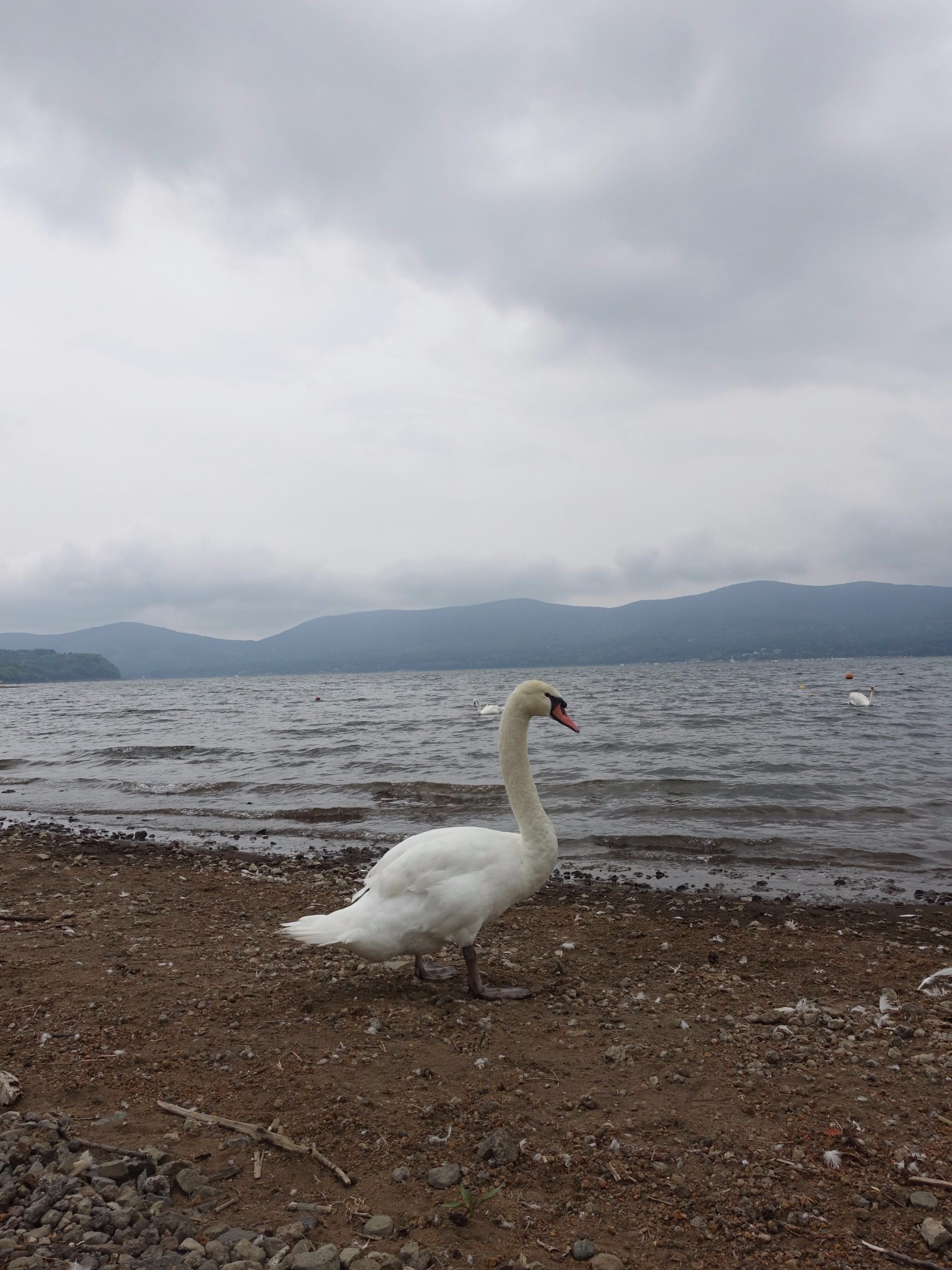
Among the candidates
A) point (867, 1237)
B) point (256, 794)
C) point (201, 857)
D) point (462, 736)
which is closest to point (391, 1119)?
point (867, 1237)

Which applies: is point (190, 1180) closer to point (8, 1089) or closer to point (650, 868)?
point (8, 1089)

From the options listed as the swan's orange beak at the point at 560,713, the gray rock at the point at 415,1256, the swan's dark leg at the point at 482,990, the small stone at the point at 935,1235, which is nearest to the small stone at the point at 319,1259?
the gray rock at the point at 415,1256

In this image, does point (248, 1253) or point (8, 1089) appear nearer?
point (248, 1253)

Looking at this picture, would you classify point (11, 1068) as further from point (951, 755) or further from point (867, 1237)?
point (951, 755)

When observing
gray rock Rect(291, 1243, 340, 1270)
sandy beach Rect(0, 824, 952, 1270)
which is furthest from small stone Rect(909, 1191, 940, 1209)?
gray rock Rect(291, 1243, 340, 1270)

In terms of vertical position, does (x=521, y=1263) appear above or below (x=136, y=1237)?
below

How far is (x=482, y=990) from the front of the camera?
5.61m

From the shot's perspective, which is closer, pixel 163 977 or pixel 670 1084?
pixel 670 1084

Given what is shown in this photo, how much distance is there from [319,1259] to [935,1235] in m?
2.36

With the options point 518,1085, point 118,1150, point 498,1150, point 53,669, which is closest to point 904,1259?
point 498,1150

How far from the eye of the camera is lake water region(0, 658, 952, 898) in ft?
34.9

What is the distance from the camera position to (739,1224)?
313cm

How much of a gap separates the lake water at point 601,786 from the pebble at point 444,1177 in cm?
635

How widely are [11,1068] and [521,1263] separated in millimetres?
3218
